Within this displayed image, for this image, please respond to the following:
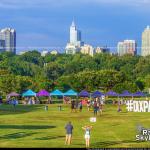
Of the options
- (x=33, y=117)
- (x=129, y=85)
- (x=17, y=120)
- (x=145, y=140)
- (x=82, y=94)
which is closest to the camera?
(x=145, y=140)

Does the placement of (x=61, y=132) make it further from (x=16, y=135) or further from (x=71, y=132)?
(x=71, y=132)

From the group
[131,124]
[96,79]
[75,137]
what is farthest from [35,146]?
[96,79]

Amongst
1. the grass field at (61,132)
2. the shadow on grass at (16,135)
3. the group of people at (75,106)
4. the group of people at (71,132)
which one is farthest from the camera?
the group of people at (75,106)

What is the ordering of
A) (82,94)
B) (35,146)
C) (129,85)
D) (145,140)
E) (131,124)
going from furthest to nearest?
(129,85) < (82,94) < (131,124) < (145,140) < (35,146)

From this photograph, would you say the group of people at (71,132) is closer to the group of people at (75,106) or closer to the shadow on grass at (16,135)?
the shadow on grass at (16,135)

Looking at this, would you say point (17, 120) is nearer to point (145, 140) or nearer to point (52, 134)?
point (52, 134)

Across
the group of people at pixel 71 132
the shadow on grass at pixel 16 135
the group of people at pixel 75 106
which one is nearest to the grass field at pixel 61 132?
the shadow on grass at pixel 16 135

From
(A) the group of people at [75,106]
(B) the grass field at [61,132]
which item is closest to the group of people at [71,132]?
(B) the grass field at [61,132]

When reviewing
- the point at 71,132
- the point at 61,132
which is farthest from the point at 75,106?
the point at 71,132

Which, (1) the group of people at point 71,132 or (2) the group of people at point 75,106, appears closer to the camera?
(1) the group of people at point 71,132

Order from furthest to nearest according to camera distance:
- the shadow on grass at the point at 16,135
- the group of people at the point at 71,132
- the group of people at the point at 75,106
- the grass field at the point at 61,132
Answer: the group of people at the point at 75,106
the shadow on grass at the point at 16,135
the grass field at the point at 61,132
the group of people at the point at 71,132

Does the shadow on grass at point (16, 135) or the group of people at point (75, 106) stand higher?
the group of people at point (75, 106)

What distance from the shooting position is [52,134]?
1820 inches

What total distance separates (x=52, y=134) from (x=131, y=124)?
10804 mm
